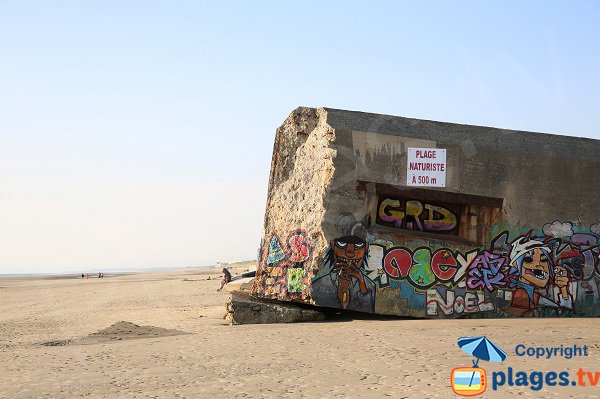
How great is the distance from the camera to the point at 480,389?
5.48 meters

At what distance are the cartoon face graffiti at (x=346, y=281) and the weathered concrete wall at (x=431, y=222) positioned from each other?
0.7 inches

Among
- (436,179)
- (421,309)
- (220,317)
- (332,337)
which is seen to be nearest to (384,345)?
(332,337)

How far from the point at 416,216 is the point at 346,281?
182 cm

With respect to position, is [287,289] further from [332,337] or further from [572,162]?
[572,162]

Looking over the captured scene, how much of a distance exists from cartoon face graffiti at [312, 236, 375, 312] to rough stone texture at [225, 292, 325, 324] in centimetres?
44

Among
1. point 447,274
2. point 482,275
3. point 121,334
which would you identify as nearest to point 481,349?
point 447,274

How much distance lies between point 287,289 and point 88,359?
165 inches

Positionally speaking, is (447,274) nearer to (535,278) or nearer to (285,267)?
(535,278)

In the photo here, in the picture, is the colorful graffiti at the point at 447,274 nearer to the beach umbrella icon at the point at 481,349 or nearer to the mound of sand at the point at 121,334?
the mound of sand at the point at 121,334

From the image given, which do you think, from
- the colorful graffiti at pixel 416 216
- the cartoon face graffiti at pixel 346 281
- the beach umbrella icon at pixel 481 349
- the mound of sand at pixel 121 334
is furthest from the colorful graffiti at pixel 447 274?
the beach umbrella icon at pixel 481 349

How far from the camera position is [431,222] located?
37.6 feet

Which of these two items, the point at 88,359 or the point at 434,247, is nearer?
the point at 88,359

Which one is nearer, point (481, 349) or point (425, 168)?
point (481, 349)

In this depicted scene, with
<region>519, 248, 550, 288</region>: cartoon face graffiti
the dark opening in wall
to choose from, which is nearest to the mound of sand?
the dark opening in wall
